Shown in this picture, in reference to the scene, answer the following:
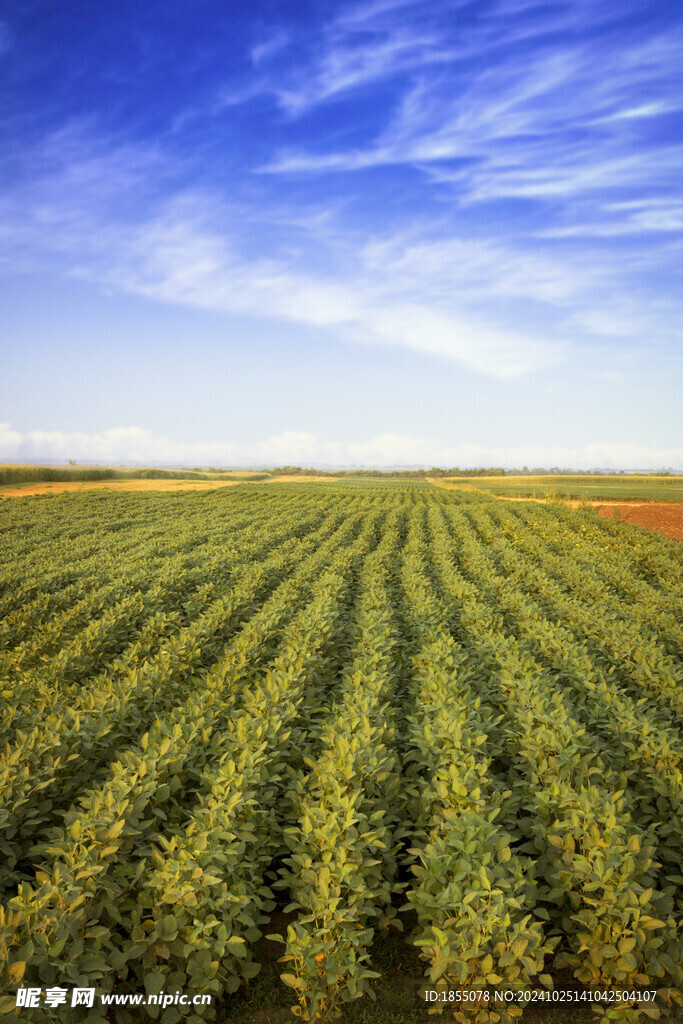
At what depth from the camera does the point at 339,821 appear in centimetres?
402

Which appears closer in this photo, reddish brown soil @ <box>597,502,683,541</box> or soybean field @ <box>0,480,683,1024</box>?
soybean field @ <box>0,480,683,1024</box>

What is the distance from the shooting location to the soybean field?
342 centimetres

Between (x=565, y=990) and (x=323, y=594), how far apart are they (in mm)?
7197

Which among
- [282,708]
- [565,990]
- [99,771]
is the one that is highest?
[282,708]

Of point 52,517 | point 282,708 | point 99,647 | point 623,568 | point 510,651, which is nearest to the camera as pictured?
point 282,708

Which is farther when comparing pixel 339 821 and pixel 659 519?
pixel 659 519

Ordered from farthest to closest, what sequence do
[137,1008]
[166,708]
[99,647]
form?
[99,647], [166,708], [137,1008]

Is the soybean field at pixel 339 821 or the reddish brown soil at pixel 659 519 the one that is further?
the reddish brown soil at pixel 659 519

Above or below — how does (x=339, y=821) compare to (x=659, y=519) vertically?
below

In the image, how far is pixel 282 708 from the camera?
5.95 metres

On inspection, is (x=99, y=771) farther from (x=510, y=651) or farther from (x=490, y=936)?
(x=510, y=651)

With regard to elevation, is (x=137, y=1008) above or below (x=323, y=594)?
below

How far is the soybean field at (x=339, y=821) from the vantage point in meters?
3.42

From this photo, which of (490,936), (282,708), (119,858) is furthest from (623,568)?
(119,858)
